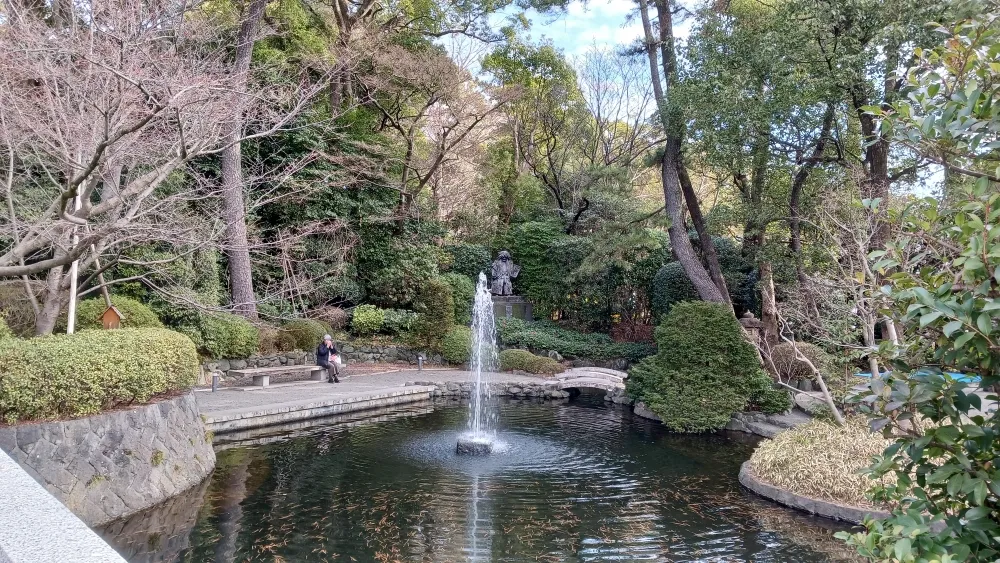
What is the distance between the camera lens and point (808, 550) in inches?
227

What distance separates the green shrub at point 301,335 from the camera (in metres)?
14.8

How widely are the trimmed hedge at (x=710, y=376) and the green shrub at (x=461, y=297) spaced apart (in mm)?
9393

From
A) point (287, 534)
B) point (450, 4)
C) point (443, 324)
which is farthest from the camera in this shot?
point (450, 4)

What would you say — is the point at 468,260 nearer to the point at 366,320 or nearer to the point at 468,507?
the point at 366,320

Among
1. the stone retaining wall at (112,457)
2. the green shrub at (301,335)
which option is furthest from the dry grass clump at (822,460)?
the green shrub at (301,335)

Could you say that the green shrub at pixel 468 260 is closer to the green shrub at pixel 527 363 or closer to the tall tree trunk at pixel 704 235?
the green shrub at pixel 527 363

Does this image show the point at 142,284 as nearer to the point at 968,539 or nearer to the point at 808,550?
the point at 808,550

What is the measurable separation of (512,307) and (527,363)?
4675 mm

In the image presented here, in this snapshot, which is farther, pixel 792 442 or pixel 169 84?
pixel 792 442

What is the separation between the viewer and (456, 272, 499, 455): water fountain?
8.85 meters

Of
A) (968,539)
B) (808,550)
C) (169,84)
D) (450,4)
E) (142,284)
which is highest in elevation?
(450,4)

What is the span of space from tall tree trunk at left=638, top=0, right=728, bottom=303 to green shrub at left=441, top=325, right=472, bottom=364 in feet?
20.8

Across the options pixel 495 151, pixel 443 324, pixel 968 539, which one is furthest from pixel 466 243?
pixel 968 539

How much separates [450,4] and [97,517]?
16572 millimetres
